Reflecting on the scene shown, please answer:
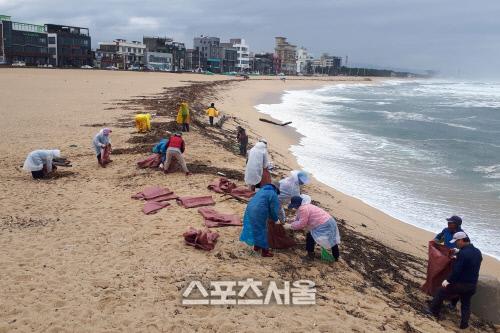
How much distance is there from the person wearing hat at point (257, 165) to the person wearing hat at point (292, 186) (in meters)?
1.30

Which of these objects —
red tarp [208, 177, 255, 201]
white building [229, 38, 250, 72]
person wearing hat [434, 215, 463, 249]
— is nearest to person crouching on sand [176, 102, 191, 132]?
red tarp [208, 177, 255, 201]

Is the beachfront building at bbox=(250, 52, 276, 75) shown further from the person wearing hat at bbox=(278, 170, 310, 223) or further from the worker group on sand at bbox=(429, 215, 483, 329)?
the worker group on sand at bbox=(429, 215, 483, 329)

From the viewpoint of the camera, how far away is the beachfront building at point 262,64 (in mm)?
128125

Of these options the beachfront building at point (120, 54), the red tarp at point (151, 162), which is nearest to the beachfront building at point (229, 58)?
the beachfront building at point (120, 54)

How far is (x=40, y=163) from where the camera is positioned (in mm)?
9898

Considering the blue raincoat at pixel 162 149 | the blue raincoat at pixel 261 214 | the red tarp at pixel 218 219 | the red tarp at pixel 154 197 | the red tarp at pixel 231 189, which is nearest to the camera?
the blue raincoat at pixel 261 214

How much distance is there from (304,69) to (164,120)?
152339 millimetres

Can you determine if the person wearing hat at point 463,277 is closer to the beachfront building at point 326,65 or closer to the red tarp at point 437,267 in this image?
the red tarp at point 437,267

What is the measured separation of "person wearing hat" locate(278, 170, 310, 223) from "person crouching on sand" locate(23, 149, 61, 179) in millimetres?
5958

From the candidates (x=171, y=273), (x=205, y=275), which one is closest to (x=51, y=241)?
(x=171, y=273)

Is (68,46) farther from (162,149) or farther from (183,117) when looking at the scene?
(162,149)

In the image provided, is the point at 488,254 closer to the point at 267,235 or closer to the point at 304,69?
the point at 267,235

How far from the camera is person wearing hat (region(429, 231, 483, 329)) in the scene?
5512 millimetres

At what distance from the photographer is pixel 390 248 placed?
852cm
